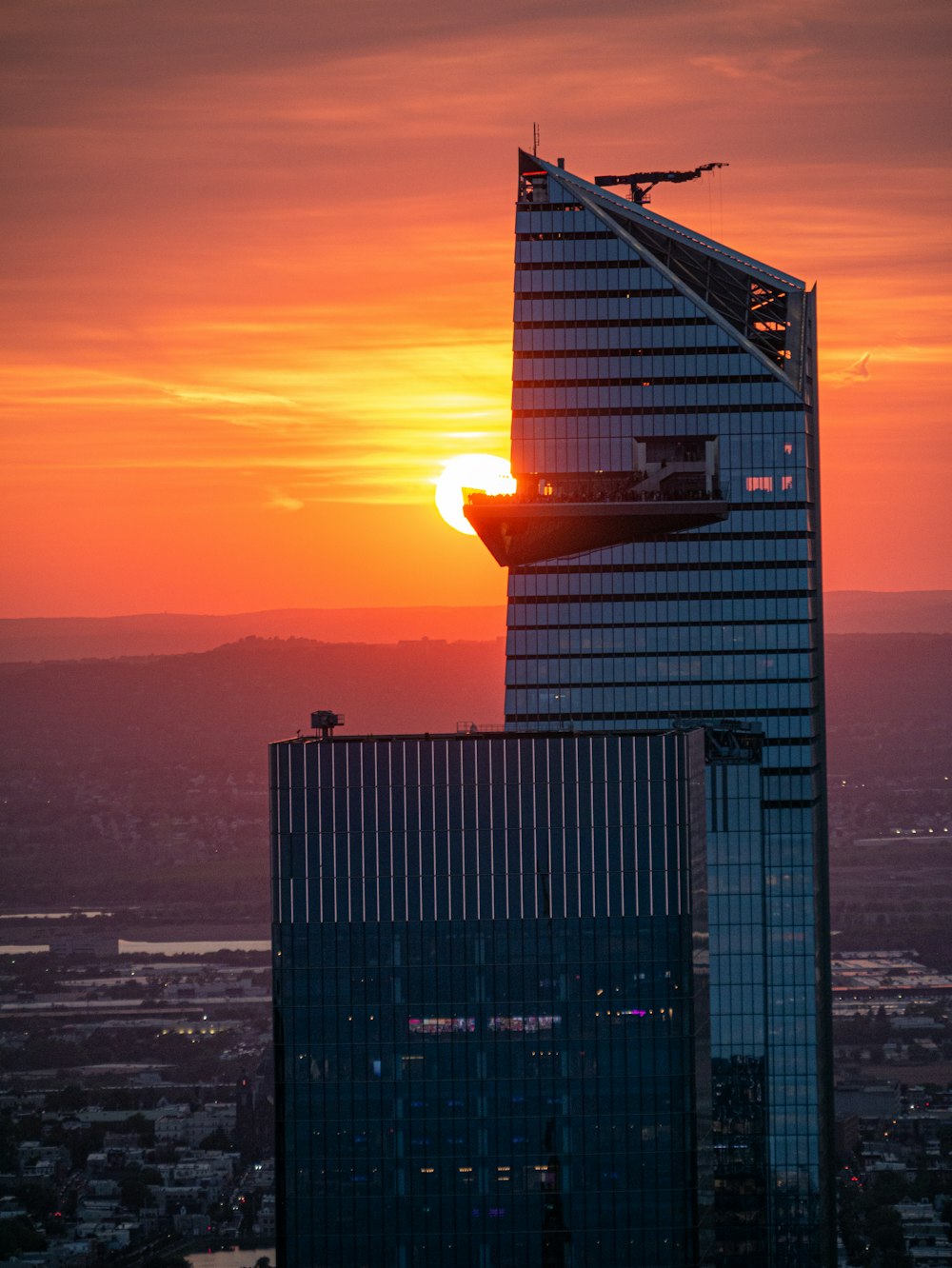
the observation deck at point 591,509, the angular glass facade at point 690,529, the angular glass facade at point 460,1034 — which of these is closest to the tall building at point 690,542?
the angular glass facade at point 690,529

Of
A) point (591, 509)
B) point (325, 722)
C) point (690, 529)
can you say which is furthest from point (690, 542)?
point (325, 722)

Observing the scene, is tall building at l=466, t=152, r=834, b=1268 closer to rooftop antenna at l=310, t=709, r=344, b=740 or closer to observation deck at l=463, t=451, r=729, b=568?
observation deck at l=463, t=451, r=729, b=568

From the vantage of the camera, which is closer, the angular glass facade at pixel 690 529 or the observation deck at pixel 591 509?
the observation deck at pixel 591 509

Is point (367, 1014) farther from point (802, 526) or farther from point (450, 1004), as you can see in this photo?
point (802, 526)

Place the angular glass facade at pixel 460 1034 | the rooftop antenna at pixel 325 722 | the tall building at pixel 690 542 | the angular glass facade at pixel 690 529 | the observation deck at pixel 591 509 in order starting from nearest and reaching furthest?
the angular glass facade at pixel 460 1034
the rooftop antenna at pixel 325 722
the observation deck at pixel 591 509
the tall building at pixel 690 542
the angular glass facade at pixel 690 529

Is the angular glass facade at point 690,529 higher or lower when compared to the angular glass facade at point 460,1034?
higher

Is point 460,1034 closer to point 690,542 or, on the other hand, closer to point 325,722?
point 325,722

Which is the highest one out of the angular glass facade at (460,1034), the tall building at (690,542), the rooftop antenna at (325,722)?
the tall building at (690,542)

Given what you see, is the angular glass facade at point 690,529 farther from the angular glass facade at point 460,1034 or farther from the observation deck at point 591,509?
the angular glass facade at point 460,1034
